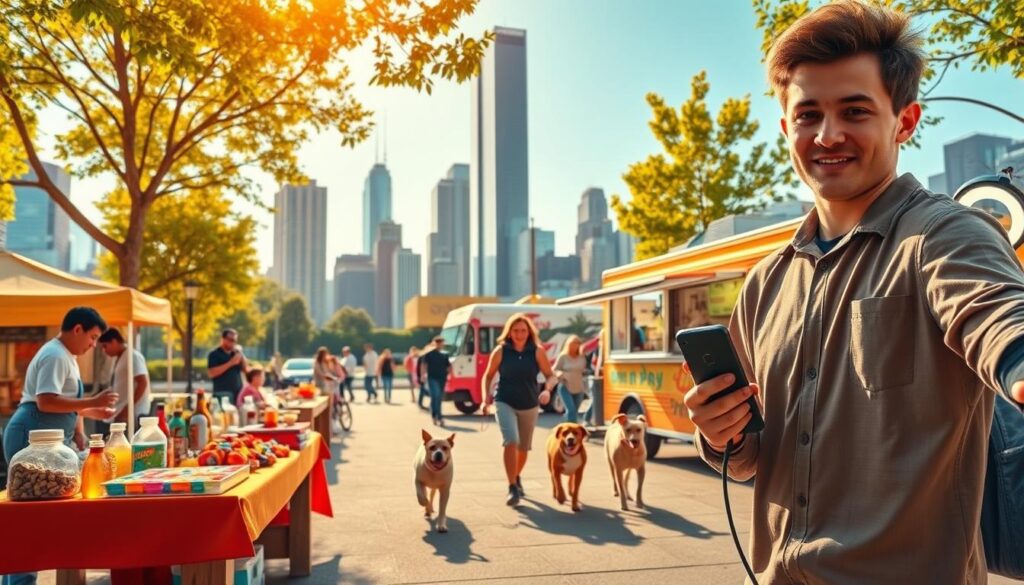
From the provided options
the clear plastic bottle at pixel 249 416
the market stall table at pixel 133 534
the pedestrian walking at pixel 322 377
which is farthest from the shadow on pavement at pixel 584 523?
the pedestrian walking at pixel 322 377

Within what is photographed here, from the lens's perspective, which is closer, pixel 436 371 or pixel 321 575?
pixel 321 575

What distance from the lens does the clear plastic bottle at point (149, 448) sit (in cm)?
382

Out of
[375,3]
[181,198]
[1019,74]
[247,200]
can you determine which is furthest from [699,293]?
[181,198]

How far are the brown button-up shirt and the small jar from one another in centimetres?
294

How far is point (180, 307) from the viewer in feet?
99.6

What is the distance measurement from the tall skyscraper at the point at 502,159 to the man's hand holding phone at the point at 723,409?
161 m

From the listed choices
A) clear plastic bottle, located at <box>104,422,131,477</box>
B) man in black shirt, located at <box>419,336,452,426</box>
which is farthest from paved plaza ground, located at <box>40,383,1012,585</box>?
man in black shirt, located at <box>419,336,452,426</box>

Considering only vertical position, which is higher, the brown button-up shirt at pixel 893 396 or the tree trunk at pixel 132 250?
the tree trunk at pixel 132 250

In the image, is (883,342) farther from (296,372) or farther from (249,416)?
(296,372)

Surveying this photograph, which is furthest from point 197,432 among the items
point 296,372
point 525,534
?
point 296,372

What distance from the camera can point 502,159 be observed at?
557ft

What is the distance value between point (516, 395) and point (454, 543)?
198 centimetres

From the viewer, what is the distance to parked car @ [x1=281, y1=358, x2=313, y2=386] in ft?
86.3

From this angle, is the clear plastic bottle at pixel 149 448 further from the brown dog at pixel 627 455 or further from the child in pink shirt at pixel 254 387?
the child in pink shirt at pixel 254 387
